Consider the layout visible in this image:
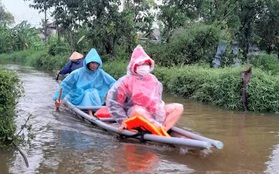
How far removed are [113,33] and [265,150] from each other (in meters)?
12.8

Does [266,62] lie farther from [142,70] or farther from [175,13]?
[142,70]

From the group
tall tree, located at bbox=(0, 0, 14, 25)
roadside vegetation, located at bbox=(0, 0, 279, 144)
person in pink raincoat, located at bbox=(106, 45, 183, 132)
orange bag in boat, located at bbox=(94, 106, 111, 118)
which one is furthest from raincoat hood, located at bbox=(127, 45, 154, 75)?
tall tree, located at bbox=(0, 0, 14, 25)

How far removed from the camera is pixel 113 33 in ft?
60.6

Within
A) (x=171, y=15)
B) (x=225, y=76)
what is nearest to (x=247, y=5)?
(x=171, y=15)

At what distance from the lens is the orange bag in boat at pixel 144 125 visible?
Result: 6.24 metres

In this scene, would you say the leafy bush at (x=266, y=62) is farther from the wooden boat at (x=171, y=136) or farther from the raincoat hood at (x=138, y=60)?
the raincoat hood at (x=138, y=60)

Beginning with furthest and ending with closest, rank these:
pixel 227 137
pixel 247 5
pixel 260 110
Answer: pixel 247 5 < pixel 260 110 < pixel 227 137

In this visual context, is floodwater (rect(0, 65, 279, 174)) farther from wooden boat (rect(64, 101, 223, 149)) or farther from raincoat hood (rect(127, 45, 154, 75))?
raincoat hood (rect(127, 45, 154, 75))

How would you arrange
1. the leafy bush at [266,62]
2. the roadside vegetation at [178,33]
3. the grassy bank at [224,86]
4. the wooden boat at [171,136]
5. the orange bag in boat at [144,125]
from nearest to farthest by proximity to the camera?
the wooden boat at [171,136]
the orange bag in boat at [144,125]
the grassy bank at [224,86]
the roadside vegetation at [178,33]
the leafy bush at [266,62]

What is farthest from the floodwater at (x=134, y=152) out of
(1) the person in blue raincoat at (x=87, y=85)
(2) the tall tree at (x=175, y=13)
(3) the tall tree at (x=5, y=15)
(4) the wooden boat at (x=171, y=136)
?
(3) the tall tree at (x=5, y=15)

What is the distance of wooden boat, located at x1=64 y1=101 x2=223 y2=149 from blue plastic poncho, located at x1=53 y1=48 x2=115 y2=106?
42 centimetres

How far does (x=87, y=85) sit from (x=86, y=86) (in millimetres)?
34

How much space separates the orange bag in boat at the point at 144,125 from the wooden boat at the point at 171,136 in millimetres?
110

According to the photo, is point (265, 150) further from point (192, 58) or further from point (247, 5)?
point (247, 5)
